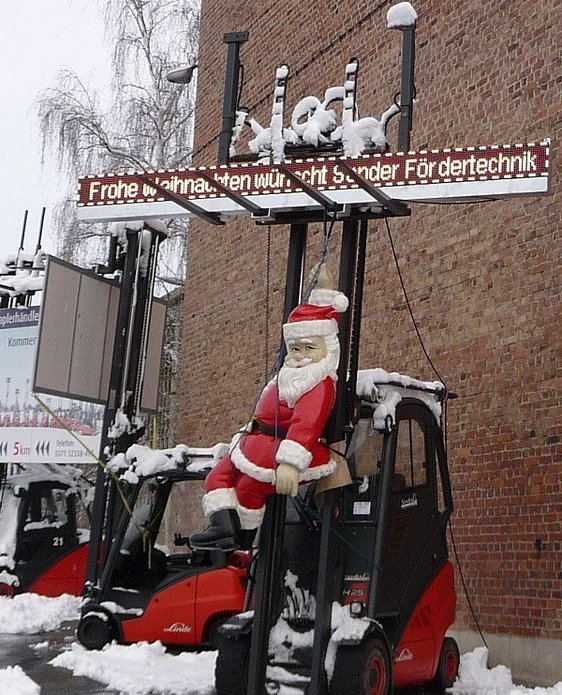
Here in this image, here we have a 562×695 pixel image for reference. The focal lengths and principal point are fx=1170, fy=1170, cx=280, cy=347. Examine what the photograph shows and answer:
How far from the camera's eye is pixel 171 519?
16453 mm

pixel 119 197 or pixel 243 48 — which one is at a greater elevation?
pixel 243 48

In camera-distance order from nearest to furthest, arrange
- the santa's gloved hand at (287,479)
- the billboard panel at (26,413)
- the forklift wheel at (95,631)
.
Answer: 1. the santa's gloved hand at (287,479)
2. the forklift wheel at (95,631)
3. the billboard panel at (26,413)

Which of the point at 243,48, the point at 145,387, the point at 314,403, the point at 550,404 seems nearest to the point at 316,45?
the point at 243,48

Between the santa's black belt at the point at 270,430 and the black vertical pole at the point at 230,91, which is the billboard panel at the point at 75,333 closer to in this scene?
the black vertical pole at the point at 230,91

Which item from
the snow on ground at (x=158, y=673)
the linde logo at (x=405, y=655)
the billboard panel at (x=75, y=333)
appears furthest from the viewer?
the billboard panel at (x=75, y=333)

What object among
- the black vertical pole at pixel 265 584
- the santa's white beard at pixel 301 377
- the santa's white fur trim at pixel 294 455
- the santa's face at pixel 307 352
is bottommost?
the black vertical pole at pixel 265 584

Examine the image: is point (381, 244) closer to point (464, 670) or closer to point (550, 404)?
point (550, 404)

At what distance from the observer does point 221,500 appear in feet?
21.5

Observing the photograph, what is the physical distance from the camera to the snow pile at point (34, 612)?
1229 centimetres

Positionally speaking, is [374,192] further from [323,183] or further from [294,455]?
[294,455]

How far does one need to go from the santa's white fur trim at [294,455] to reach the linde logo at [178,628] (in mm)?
3859

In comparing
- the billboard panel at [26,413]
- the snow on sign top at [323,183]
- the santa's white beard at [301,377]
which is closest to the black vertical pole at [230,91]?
the snow on sign top at [323,183]

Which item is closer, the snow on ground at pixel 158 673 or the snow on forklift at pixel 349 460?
the snow on forklift at pixel 349 460

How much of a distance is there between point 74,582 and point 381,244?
19.1ft
